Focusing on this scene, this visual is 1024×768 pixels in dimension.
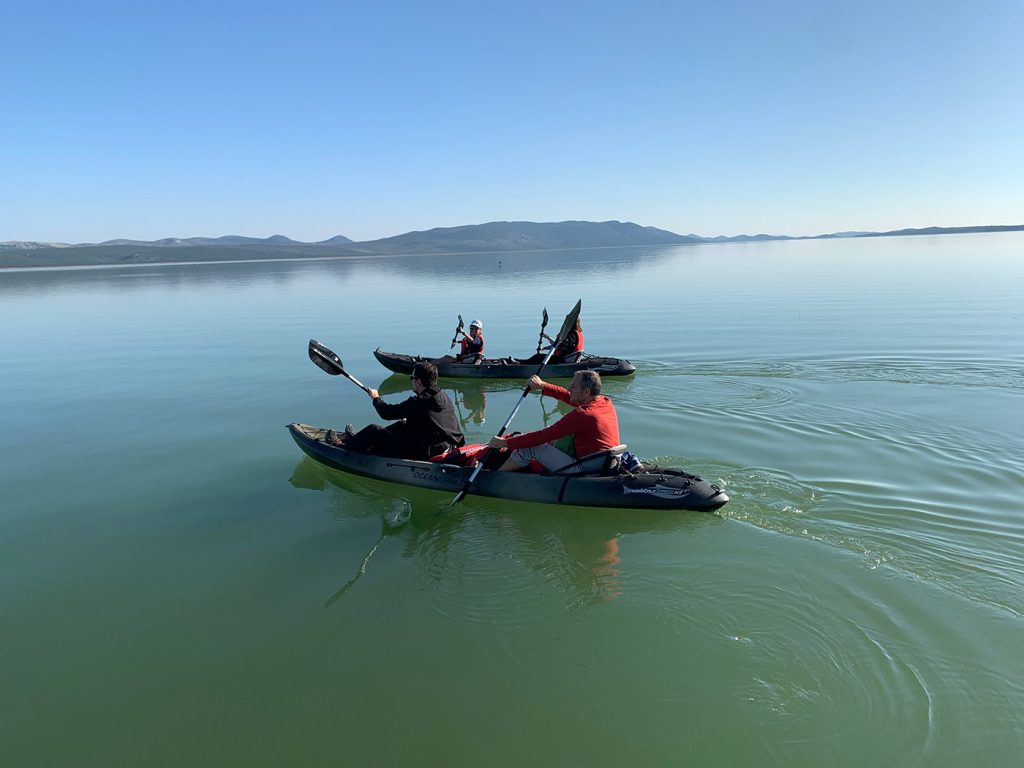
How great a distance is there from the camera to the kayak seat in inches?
353

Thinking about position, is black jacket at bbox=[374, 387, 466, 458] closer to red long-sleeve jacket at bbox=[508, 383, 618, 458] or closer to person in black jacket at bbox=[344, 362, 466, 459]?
person in black jacket at bbox=[344, 362, 466, 459]

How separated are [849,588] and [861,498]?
8.05 feet

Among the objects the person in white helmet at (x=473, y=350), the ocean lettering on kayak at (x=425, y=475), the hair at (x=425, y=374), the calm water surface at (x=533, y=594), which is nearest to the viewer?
the calm water surface at (x=533, y=594)

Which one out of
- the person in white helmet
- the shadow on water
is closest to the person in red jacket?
the shadow on water

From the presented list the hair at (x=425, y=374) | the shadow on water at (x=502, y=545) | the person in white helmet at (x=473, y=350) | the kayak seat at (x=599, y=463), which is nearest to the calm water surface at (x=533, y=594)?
the shadow on water at (x=502, y=545)

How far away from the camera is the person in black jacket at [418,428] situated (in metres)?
9.56

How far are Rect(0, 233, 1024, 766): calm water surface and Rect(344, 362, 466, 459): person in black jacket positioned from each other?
0.71 metres

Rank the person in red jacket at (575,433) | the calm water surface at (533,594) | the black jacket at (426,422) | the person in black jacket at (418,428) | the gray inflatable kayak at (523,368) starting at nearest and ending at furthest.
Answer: the calm water surface at (533,594) < the person in red jacket at (575,433) < the person in black jacket at (418,428) < the black jacket at (426,422) < the gray inflatable kayak at (523,368)

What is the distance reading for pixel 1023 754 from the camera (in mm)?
4637

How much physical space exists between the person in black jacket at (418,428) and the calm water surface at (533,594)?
2.31 ft

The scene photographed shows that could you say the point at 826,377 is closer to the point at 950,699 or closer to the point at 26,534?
the point at 950,699

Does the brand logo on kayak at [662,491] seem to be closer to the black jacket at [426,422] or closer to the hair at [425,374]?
the black jacket at [426,422]

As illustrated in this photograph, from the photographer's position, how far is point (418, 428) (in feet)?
33.3

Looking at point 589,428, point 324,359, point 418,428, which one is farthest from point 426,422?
point 324,359
